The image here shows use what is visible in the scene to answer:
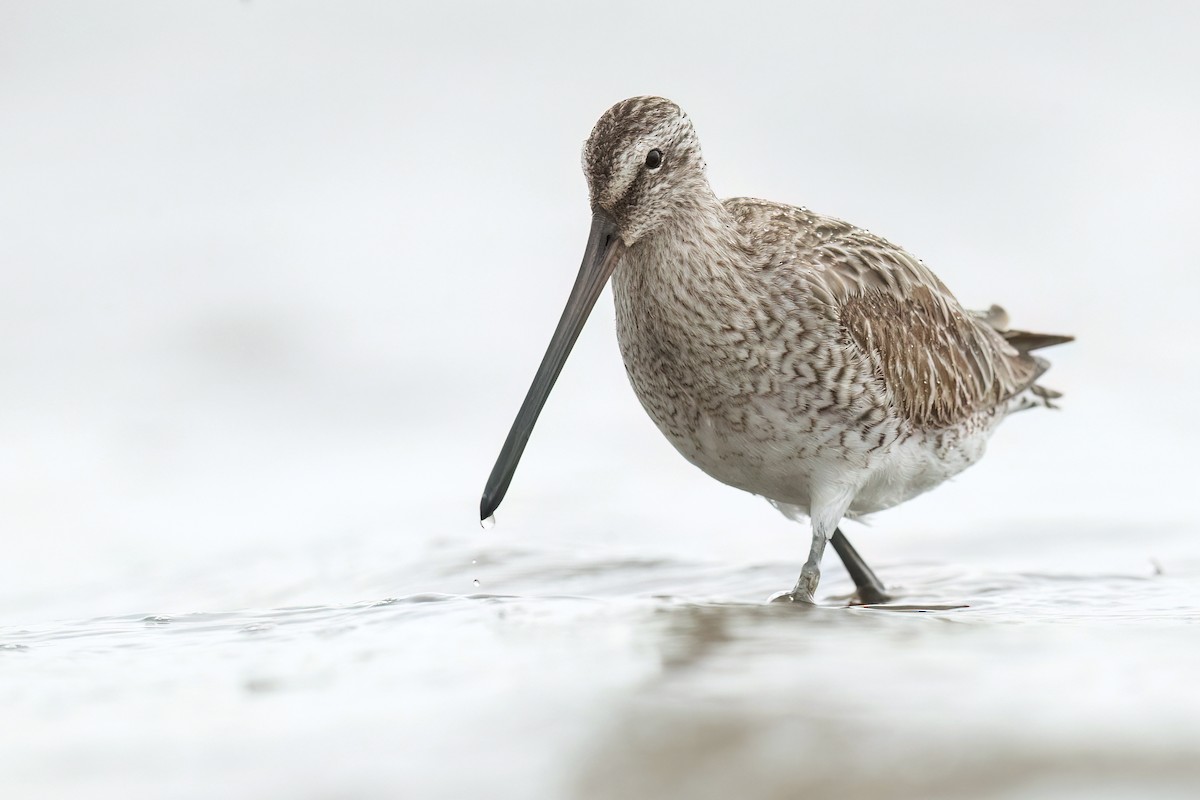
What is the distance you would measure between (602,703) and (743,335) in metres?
2.30

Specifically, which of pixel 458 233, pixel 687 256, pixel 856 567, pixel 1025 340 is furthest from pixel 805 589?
pixel 458 233

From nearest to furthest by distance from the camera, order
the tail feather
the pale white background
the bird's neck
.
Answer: the bird's neck
the tail feather
the pale white background

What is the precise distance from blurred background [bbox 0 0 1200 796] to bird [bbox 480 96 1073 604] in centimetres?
103

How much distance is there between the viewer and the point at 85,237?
35.9 feet

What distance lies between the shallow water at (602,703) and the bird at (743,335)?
961 mm

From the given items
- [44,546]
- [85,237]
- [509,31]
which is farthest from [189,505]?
[509,31]

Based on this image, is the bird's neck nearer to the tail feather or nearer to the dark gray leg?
the dark gray leg

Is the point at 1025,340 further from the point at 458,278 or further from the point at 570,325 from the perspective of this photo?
the point at 458,278

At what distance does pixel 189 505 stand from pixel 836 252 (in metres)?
3.75

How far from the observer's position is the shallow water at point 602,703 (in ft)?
11.2

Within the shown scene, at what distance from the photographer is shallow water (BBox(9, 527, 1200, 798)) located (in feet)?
11.2

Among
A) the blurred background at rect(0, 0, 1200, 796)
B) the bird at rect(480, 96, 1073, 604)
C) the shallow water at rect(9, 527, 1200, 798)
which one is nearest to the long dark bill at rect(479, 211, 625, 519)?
the bird at rect(480, 96, 1073, 604)

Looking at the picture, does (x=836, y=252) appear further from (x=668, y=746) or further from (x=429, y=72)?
(x=429, y=72)

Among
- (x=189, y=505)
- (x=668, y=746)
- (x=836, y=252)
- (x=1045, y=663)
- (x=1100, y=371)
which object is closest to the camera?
(x=668, y=746)
